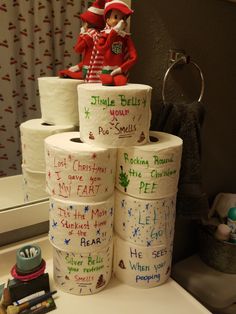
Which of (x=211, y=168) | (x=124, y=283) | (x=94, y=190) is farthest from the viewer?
(x=211, y=168)

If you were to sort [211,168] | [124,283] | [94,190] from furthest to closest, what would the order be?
[211,168]
[124,283]
[94,190]

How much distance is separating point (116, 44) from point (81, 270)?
0.50m

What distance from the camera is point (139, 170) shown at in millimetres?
578

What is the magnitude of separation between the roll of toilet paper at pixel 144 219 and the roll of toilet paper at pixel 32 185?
23cm

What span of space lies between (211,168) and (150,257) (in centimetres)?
59

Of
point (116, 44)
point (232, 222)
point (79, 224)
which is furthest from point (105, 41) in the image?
point (232, 222)

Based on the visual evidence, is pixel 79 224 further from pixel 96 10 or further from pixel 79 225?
pixel 96 10

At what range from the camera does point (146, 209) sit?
60 cm

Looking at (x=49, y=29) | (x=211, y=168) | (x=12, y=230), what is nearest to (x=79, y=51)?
(x=49, y=29)

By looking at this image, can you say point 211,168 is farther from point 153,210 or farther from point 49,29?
point 49,29

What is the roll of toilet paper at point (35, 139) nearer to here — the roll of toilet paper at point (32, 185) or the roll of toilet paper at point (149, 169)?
the roll of toilet paper at point (32, 185)

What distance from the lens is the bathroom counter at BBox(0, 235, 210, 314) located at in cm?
59

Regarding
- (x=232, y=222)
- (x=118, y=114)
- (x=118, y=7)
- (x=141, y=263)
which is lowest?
(x=232, y=222)

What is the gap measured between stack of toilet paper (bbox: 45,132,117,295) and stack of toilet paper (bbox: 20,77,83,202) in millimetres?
98
